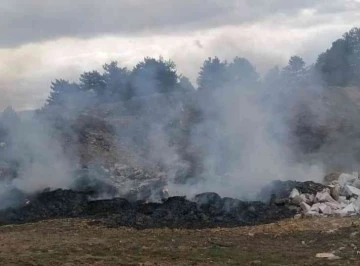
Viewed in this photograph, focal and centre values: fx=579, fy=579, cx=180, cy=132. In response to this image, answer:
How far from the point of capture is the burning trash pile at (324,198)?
16.8 meters

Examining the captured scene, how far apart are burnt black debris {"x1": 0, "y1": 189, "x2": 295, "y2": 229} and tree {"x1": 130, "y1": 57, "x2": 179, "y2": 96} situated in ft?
33.4

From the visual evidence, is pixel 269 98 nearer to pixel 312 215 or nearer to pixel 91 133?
pixel 91 133

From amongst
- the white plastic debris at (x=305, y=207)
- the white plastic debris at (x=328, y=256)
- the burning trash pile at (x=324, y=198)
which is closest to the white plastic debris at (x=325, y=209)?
the burning trash pile at (x=324, y=198)

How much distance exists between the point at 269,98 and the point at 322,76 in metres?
13.8

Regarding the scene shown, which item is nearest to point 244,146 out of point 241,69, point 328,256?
point 328,256

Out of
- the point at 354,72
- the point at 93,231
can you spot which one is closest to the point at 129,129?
the point at 93,231

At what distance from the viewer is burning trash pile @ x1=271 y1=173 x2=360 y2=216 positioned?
16750mm

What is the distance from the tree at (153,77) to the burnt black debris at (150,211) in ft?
33.4

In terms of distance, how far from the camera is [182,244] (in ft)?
43.4

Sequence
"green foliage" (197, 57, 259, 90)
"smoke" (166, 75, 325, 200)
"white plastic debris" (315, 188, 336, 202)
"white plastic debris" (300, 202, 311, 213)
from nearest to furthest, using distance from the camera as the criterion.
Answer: "white plastic debris" (300, 202, 311, 213), "white plastic debris" (315, 188, 336, 202), "smoke" (166, 75, 325, 200), "green foliage" (197, 57, 259, 90)

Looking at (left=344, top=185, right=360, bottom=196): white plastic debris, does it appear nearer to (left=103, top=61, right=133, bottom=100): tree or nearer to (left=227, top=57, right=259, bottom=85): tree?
(left=103, top=61, right=133, bottom=100): tree

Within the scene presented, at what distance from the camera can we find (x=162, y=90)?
2998 cm

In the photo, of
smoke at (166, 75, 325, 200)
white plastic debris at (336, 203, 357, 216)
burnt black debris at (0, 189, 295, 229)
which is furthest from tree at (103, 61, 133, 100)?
white plastic debris at (336, 203, 357, 216)

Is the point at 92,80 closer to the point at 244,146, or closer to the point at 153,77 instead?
→ the point at 153,77
